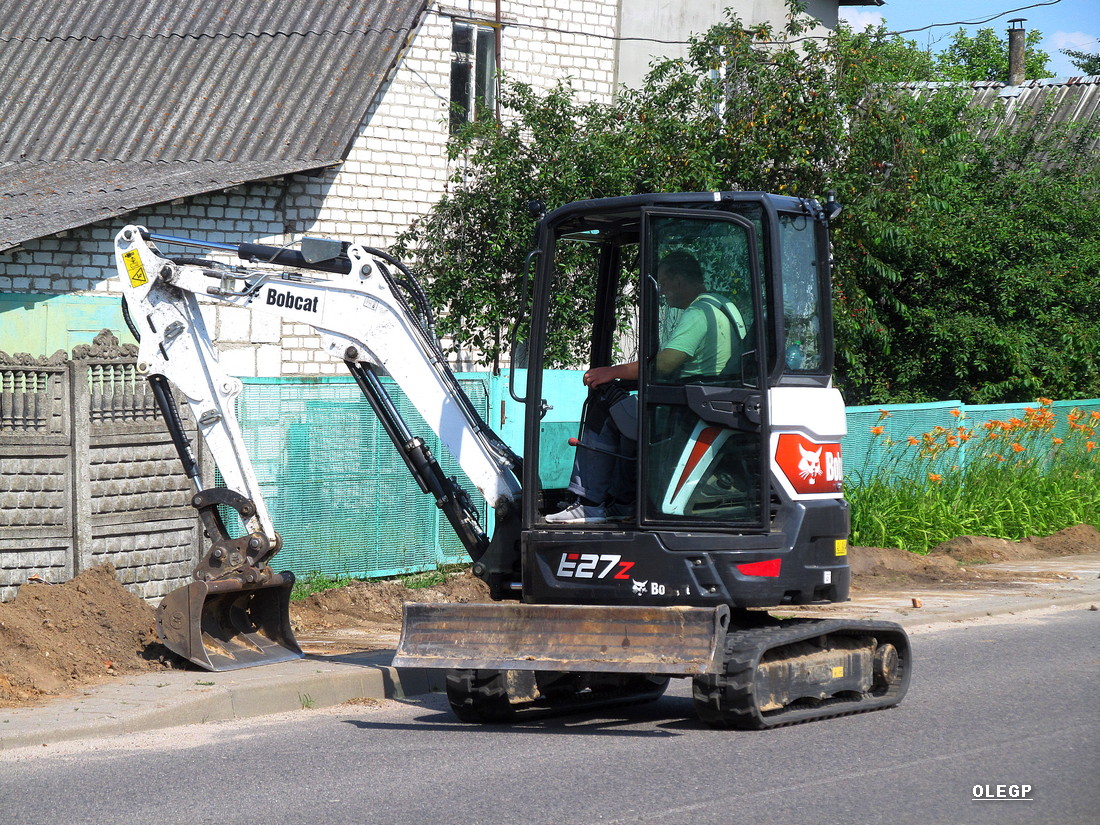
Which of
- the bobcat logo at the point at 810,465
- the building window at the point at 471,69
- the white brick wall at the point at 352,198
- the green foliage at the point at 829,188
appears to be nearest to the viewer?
the bobcat logo at the point at 810,465

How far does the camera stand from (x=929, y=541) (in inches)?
636

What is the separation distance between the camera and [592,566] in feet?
24.9

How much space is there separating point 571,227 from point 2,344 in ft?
31.3

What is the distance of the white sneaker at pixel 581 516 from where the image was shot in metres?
7.74

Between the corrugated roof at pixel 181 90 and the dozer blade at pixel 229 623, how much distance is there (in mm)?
7515

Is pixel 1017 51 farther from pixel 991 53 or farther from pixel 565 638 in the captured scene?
pixel 565 638

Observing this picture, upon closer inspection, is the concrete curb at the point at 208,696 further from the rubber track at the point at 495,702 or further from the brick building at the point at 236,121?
the brick building at the point at 236,121

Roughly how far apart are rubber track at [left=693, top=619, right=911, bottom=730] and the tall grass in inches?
315

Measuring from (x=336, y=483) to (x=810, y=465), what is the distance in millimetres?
5840

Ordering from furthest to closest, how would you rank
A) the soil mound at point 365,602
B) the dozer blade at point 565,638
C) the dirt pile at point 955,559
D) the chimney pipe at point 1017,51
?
the chimney pipe at point 1017,51 < the dirt pile at point 955,559 < the soil mound at point 365,602 < the dozer blade at point 565,638

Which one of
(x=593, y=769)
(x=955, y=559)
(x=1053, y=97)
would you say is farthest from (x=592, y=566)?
(x=1053, y=97)

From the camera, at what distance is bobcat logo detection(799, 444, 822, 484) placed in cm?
768

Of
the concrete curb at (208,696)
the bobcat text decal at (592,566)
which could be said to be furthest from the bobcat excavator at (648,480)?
the concrete curb at (208,696)

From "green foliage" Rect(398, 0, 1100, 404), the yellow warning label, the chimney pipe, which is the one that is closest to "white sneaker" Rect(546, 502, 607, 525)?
the yellow warning label
